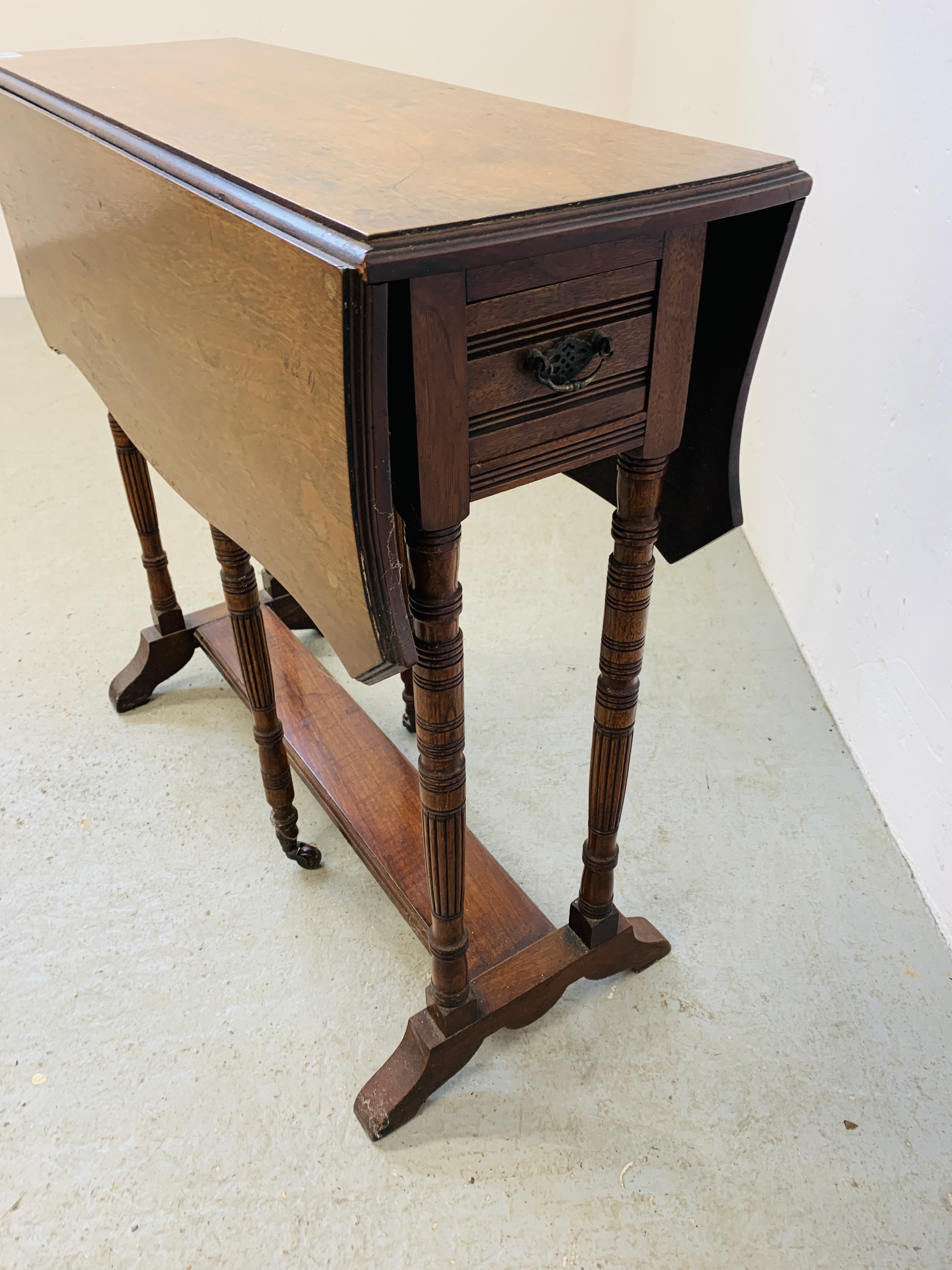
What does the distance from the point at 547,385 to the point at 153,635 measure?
136 cm

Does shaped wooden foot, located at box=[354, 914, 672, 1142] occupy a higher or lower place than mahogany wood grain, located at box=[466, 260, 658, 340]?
lower

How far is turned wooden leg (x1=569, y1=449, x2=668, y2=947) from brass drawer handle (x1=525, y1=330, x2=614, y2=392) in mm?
158

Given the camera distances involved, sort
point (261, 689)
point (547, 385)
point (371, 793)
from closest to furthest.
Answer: point (547, 385) → point (261, 689) → point (371, 793)

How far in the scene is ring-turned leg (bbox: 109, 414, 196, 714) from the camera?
184 centimetres

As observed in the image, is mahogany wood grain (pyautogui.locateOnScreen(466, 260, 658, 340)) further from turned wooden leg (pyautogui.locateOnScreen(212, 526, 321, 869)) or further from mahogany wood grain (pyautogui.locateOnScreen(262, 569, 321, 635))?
mahogany wood grain (pyautogui.locateOnScreen(262, 569, 321, 635))

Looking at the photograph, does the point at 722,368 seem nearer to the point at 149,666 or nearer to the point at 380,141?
the point at 380,141

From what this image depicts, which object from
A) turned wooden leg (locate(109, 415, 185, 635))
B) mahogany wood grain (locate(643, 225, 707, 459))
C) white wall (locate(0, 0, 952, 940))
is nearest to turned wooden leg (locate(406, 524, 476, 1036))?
mahogany wood grain (locate(643, 225, 707, 459))

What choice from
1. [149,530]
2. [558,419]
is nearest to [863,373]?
[558,419]

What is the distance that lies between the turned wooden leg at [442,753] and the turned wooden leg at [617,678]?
0.20 metres

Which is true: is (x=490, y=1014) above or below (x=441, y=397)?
below

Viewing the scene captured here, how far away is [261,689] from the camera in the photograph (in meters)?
1.44

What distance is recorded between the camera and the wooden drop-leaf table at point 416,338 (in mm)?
742

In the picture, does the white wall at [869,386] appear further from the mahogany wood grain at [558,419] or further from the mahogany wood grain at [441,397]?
the mahogany wood grain at [441,397]

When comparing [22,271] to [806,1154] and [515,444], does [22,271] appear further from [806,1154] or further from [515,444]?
[806,1154]
